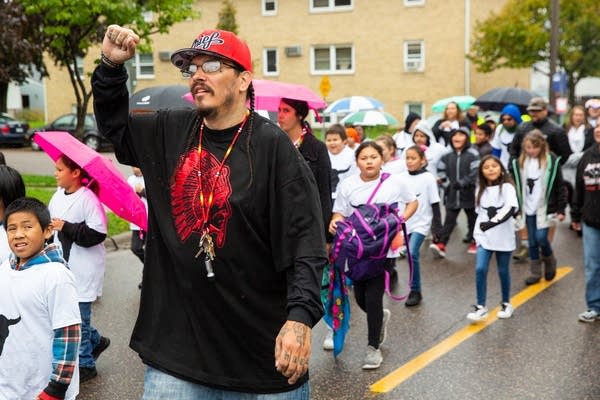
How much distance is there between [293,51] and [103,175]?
3293 centimetres

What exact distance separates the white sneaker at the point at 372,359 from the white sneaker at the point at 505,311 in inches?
70.7

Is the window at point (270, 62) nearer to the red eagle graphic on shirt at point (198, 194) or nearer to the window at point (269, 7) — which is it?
the window at point (269, 7)

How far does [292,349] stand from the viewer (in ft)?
8.70

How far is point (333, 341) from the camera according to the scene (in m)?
6.09

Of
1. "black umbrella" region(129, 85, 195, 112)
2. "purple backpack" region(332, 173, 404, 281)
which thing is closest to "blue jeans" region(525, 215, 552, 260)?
"purple backpack" region(332, 173, 404, 281)

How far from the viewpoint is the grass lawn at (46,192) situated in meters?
11.8

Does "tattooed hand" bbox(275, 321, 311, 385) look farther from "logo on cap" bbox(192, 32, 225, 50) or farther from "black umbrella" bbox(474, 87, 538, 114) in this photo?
"black umbrella" bbox(474, 87, 538, 114)

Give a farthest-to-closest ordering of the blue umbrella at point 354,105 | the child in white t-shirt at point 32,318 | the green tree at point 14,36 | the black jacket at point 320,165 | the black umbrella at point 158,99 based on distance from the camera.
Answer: the green tree at point 14,36 → the blue umbrella at point 354,105 → the black umbrella at point 158,99 → the black jacket at point 320,165 → the child in white t-shirt at point 32,318

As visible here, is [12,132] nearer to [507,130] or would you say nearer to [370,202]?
[507,130]

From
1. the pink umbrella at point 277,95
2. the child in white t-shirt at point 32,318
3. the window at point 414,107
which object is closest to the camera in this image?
the child in white t-shirt at point 32,318

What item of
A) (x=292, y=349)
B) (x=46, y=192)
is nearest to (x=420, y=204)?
(x=292, y=349)

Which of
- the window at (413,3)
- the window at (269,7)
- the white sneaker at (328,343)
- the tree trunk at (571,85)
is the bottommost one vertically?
the white sneaker at (328,343)

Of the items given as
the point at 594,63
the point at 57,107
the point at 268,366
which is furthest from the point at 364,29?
the point at 268,366

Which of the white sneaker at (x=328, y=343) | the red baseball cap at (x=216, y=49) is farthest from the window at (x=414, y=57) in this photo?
the red baseball cap at (x=216, y=49)
